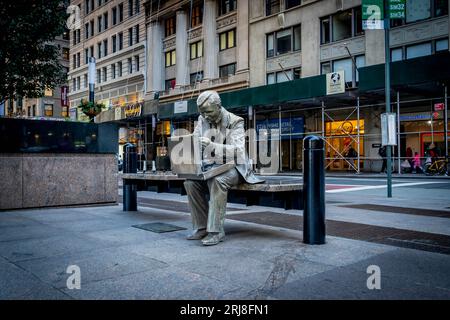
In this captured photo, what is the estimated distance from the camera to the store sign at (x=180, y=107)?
32344 mm

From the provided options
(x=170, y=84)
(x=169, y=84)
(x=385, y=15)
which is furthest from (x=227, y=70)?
(x=385, y=15)

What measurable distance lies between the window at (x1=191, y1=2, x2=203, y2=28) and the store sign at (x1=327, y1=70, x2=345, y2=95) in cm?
1885

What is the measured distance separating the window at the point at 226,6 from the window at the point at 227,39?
193 cm

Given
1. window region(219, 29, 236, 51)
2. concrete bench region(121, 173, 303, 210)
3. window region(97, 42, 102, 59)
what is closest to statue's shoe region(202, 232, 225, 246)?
concrete bench region(121, 173, 303, 210)

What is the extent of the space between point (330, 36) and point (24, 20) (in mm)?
19679

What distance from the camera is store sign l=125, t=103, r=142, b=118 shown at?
37984 mm

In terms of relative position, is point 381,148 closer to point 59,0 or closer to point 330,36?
point 330,36

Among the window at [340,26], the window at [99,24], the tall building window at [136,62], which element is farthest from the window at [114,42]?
the window at [340,26]

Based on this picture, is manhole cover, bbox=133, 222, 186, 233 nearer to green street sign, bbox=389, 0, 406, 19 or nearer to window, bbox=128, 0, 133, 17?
green street sign, bbox=389, 0, 406, 19

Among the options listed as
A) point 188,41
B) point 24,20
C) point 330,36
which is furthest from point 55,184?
point 188,41

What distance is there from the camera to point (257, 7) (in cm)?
3309

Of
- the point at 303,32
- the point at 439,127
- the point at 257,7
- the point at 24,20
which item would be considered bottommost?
the point at 439,127

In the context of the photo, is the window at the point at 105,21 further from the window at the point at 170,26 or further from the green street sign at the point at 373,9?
the green street sign at the point at 373,9

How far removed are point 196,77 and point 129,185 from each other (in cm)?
2953
